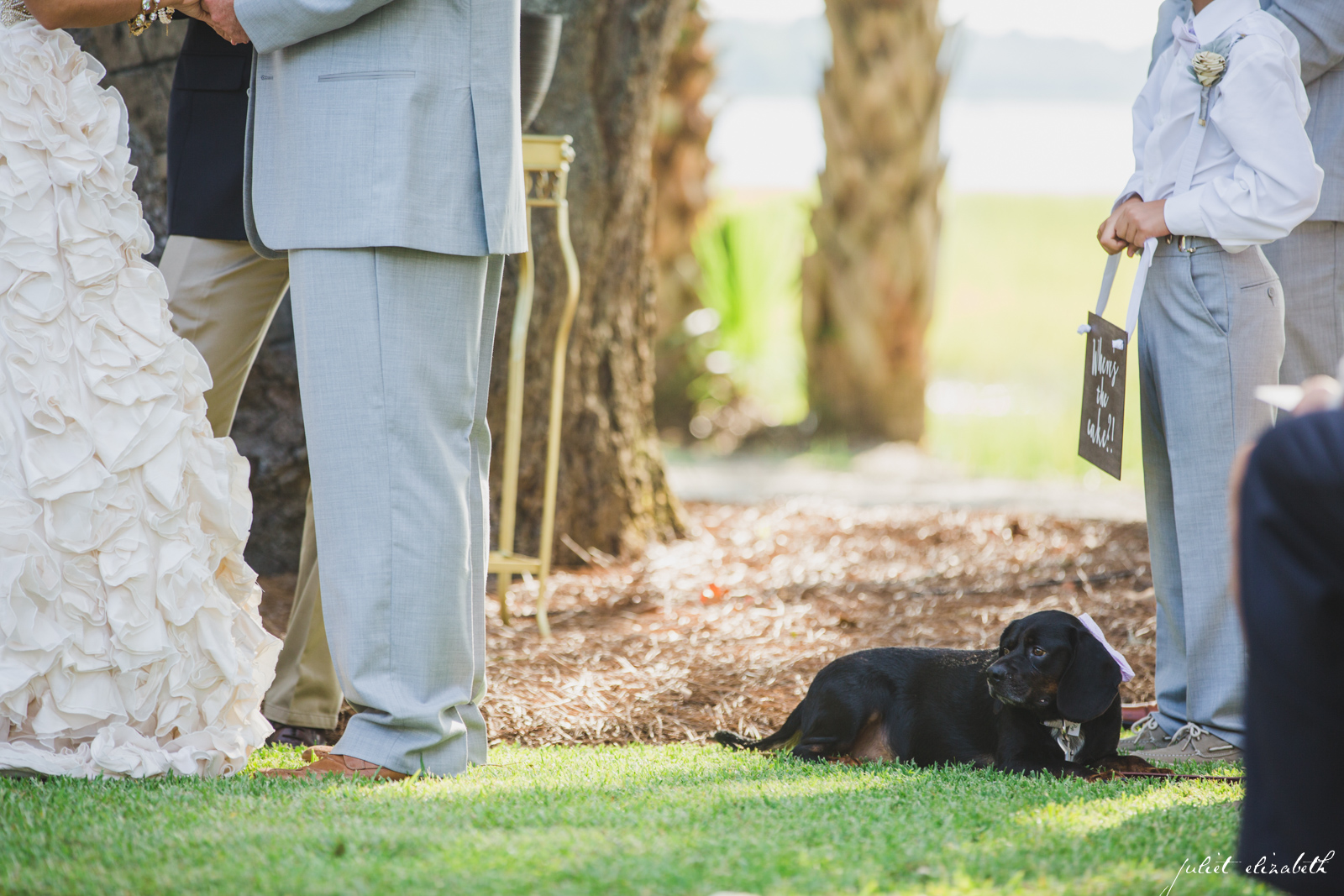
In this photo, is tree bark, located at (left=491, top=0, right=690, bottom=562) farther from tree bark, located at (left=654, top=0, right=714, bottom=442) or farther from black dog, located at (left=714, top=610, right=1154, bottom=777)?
tree bark, located at (left=654, top=0, right=714, bottom=442)

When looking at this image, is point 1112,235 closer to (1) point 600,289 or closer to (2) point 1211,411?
(2) point 1211,411

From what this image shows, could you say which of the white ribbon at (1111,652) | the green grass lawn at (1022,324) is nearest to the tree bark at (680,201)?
the green grass lawn at (1022,324)

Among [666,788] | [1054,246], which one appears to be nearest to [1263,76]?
[666,788]

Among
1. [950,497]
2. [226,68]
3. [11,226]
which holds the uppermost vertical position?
[226,68]

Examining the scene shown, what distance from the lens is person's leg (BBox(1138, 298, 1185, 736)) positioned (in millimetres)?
A: 2604

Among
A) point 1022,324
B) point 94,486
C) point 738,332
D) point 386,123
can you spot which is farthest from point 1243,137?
point 1022,324

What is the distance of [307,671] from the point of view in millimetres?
2525

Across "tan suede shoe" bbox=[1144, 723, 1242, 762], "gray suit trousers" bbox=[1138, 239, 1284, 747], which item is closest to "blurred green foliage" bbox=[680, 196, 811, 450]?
"gray suit trousers" bbox=[1138, 239, 1284, 747]

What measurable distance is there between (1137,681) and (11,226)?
2824mm

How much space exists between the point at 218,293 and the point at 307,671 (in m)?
0.84

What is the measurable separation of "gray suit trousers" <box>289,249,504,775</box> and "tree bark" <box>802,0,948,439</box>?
5623 mm

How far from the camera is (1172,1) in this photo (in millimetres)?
2666

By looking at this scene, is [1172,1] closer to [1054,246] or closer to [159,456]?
[159,456]

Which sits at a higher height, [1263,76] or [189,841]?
[1263,76]
